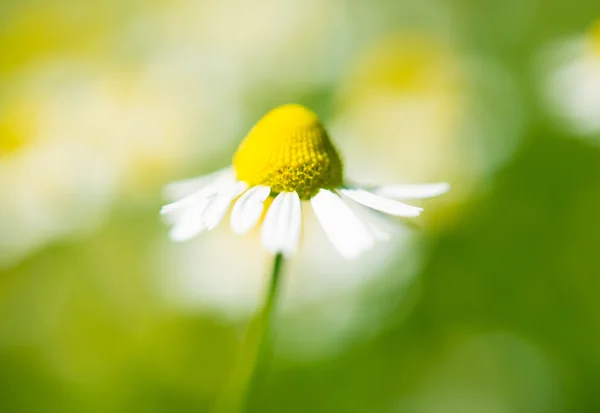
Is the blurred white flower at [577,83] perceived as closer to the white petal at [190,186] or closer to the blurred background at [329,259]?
the blurred background at [329,259]

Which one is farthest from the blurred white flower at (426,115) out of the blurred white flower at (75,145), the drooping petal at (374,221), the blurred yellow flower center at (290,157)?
the blurred yellow flower center at (290,157)

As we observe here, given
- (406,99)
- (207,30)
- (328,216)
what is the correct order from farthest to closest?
(207,30) < (406,99) < (328,216)

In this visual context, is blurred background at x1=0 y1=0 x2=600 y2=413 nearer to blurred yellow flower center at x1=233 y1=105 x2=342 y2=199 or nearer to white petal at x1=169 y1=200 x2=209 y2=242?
blurred yellow flower center at x1=233 y1=105 x2=342 y2=199

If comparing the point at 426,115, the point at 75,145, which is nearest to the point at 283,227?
the point at 75,145

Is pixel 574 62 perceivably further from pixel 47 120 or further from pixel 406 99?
pixel 47 120

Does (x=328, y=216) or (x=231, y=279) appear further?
(x=231, y=279)

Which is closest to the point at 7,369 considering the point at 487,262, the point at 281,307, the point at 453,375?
the point at 281,307

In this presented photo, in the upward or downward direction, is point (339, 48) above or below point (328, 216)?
above
